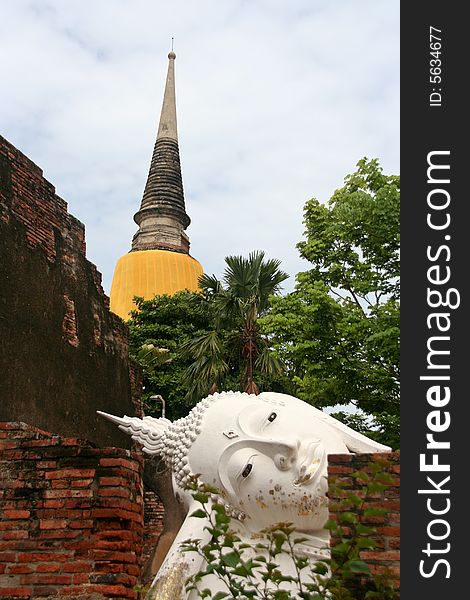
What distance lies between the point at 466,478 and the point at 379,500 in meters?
0.70

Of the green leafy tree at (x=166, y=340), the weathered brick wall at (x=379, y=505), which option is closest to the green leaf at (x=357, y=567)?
the weathered brick wall at (x=379, y=505)

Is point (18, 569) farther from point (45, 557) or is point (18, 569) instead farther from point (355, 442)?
point (355, 442)

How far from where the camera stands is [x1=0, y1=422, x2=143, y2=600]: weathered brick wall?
4.33 metres

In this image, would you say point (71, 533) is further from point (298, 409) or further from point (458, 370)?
point (458, 370)

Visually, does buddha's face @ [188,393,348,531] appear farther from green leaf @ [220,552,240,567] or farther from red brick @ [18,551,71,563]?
green leaf @ [220,552,240,567]

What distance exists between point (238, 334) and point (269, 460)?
42.4 ft

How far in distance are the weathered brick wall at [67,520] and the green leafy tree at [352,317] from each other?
7.92 m

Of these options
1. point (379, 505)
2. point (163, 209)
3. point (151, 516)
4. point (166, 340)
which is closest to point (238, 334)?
point (166, 340)

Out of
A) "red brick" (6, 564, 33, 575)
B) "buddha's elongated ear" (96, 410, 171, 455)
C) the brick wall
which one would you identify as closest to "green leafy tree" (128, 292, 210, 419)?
the brick wall

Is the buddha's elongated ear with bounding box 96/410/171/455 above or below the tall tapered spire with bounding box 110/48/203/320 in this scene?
below

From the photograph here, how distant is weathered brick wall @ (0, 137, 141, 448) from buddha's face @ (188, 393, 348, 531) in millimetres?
2933

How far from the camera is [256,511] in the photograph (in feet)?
15.9

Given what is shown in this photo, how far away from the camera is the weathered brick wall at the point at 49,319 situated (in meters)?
7.61

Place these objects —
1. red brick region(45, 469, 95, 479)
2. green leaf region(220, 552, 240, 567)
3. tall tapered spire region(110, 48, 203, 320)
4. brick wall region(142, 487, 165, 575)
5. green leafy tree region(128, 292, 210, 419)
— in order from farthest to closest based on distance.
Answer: tall tapered spire region(110, 48, 203, 320), green leafy tree region(128, 292, 210, 419), brick wall region(142, 487, 165, 575), red brick region(45, 469, 95, 479), green leaf region(220, 552, 240, 567)
